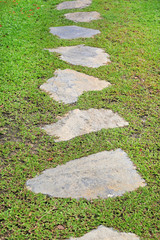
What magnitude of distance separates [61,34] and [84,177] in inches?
140

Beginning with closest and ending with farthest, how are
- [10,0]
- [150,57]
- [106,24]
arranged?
[150,57] → [106,24] → [10,0]

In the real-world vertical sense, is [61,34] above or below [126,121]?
above

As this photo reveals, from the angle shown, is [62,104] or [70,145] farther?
[62,104]

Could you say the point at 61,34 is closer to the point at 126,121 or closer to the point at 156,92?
the point at 156,92

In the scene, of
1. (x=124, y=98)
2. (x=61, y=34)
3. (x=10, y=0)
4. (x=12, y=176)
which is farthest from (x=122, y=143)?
(x=10, y=0)

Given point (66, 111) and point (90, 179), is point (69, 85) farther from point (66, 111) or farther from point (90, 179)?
point (90, 179)

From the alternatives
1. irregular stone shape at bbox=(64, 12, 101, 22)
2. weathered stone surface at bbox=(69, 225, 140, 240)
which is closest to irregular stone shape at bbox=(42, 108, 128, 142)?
weathered stone surface at bbox=(69, 225, 140, 240)

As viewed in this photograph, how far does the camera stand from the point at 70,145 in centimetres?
274

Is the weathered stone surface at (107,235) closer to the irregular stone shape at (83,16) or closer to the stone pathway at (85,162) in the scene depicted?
the stone pathway at (85,162)

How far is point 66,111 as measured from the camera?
3174mm

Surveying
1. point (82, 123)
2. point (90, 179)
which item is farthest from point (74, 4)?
point (90, 179)

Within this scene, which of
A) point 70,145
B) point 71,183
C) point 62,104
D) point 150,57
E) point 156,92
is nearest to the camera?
point 71,183

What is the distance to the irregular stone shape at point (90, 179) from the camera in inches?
89.1

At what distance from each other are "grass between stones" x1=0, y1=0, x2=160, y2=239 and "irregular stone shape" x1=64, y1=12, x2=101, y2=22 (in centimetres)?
24
